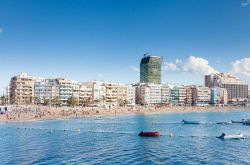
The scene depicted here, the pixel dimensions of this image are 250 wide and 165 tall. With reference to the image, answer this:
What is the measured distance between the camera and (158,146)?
71.2 m

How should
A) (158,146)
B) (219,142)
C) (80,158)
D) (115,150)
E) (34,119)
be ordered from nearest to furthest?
(80,158) → (115,150) → (158,146) → (219,142) → (34,119)

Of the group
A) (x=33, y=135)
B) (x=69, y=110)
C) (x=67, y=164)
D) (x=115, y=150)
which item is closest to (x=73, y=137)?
(x=33, y=135)

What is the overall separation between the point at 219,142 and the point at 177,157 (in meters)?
20.7

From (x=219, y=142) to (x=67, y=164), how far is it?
1426 inches

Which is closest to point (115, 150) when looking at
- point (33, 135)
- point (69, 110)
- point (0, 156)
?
point (0, 156)

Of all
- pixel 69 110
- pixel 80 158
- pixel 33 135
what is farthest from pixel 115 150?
pixel 69 110

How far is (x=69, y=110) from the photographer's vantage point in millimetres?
180375

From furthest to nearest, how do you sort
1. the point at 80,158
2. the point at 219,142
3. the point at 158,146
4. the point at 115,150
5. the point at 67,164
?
1. the point at 219,142
2. the point at 158,146
3. the point at 115,150
4. the point at 80,158
5. the point at 67,164

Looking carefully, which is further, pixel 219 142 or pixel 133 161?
pixel 219 142

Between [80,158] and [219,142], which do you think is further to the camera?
[219,142]

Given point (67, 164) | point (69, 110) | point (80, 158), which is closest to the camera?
point (67, 164)

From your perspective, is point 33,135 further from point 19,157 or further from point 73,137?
point 19,157

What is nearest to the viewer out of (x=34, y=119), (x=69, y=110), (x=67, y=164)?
(x=67, y=164)

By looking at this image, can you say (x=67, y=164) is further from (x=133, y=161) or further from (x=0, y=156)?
A: (x=0, y=156)
